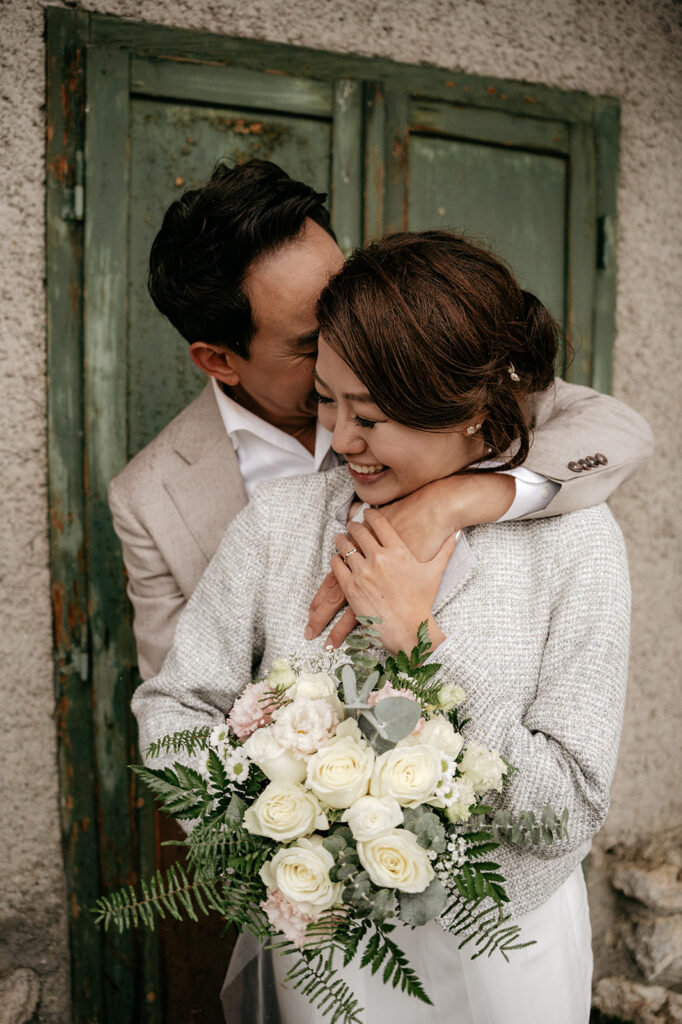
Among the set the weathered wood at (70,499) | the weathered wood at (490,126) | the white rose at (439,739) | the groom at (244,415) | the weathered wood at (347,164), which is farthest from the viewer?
the weathered wood at (490,126)

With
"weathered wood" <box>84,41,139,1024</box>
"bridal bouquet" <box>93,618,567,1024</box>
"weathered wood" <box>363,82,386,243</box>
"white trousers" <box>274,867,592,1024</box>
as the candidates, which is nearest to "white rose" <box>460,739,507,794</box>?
"bridal bouquet" <box>93,618,567,1024</box>

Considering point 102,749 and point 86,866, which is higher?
point 102,749

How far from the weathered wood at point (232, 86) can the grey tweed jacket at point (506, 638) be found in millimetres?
1365

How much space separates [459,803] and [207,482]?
1.24 meters

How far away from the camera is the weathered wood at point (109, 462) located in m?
2.38

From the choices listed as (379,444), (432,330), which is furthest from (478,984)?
(432,330)

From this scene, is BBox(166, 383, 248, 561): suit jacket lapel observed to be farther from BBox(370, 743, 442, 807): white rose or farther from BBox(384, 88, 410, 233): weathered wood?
BBox(370, 743, 442, 807): white rose

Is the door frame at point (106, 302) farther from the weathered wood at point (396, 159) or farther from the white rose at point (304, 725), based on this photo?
the white rose at point (304, 725)

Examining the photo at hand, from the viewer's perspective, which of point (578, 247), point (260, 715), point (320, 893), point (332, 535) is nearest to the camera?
point (320, 893)

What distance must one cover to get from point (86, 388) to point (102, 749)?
113cm

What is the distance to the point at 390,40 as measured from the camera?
2.64 metres

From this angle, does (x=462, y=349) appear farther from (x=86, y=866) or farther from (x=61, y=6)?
(x=86, y=866)

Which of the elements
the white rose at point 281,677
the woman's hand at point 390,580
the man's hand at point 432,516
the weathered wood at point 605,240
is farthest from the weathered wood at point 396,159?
the white rose at point 281,677

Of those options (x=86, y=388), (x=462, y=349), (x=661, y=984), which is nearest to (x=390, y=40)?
(x=86, y=388)
